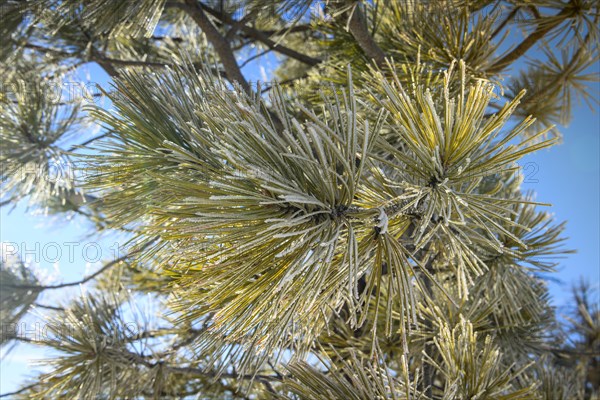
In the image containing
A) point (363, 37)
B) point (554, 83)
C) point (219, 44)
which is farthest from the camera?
point (554, 83)

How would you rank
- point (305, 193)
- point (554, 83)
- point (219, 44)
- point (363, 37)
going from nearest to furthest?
1. point (305, 193)
2. point (363, 37)
3. point (219, 44)
4. point (554, 83)

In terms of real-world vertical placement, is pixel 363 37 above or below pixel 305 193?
above

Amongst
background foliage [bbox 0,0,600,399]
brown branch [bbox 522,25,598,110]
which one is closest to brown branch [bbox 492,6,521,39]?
background foliage [bbox 0,0,600,399]

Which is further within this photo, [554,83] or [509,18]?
[554,83]

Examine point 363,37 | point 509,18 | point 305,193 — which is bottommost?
point 305,193

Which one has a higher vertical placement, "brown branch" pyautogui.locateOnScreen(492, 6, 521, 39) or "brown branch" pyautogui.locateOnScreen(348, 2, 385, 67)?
"brown branch" pyautogui.locateOnScreen(492, 6, 521, 39)

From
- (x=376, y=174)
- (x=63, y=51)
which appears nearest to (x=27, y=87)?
(x=63, y=51)

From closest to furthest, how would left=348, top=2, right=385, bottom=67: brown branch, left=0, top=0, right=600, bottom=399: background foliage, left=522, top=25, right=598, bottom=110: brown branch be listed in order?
left=0, top=0, right=600, bottom=399: background foliage
left=348, top=2, right=385, bottom=67: brown branch
left=522, top=25, right=598, bottom=110: brown branch

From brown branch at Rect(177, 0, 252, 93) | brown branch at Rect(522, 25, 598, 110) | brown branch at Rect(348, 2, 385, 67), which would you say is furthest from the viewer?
brown branch at Rect(522, 25, 598, 110)

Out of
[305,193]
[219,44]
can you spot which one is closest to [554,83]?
[219,44]

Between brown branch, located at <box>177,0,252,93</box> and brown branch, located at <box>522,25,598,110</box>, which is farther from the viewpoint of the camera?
brown branch, located at <box>522,25,598,110</box>

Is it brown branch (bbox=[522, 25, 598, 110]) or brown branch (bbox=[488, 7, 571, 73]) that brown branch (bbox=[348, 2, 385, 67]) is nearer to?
brown branch (bbox=[488, 7, 571, 73])

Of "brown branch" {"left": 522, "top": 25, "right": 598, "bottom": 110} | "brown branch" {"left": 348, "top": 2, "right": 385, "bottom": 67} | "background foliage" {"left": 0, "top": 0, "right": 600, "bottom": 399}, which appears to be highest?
"brown branch" {"left": 522, "top": 25, "right": 598, "bottom": 110}

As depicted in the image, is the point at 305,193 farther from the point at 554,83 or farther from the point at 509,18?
the point at 554,83
